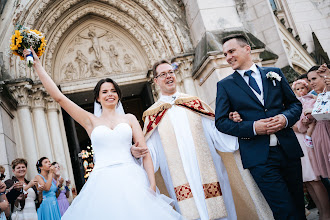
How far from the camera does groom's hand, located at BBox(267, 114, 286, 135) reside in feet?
9.22

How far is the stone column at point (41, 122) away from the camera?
7.34 m

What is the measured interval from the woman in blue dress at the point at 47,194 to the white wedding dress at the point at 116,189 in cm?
296

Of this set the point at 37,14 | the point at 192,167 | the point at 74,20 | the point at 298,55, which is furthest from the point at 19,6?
the point at 298,55

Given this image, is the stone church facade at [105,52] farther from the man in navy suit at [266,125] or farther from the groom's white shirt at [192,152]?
the man in navy suit at [266,125]

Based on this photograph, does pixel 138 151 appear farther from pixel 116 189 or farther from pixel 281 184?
pixel 281 184

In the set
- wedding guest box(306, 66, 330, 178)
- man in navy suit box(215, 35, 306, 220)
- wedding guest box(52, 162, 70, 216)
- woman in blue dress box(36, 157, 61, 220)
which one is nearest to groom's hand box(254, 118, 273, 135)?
man in navy suit box(215, 35, 306, 220)

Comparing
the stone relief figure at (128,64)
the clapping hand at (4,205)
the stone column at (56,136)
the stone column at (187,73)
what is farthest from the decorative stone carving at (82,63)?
the clapping hand at (4,205)

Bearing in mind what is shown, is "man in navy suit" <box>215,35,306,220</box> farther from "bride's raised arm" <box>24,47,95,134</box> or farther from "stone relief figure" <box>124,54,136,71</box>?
"stone relief figure" <box>124,54,136,71</box>

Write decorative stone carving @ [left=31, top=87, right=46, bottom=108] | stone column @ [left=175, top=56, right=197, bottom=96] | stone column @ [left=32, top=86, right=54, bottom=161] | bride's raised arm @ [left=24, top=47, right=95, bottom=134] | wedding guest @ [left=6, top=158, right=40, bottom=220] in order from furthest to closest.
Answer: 1. stone column @ [left=175, top=56, right=197, bottom=96]
2. decorative stone carving @ [left=31, top=87, right=46, bottom=108]
3. stone column @ [left=32, top=86, right=54, bottom=161]
4. wedding guest @ [left=6, top=158, right=40, bottom=220]
5. bride's raised arm @ [left=24, top=47, right=95, bottom=134]

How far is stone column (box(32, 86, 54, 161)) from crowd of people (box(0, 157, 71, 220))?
3.36ft

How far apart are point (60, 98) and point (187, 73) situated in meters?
5.53

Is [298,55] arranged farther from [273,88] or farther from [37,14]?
[273,88]

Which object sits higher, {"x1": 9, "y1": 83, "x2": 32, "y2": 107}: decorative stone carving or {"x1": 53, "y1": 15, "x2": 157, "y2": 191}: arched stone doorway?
{"x1": 53, "y1": 15, "x2": 157, "y2": 191}: arched stone doorway

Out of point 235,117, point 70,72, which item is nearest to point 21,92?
point 70,72
